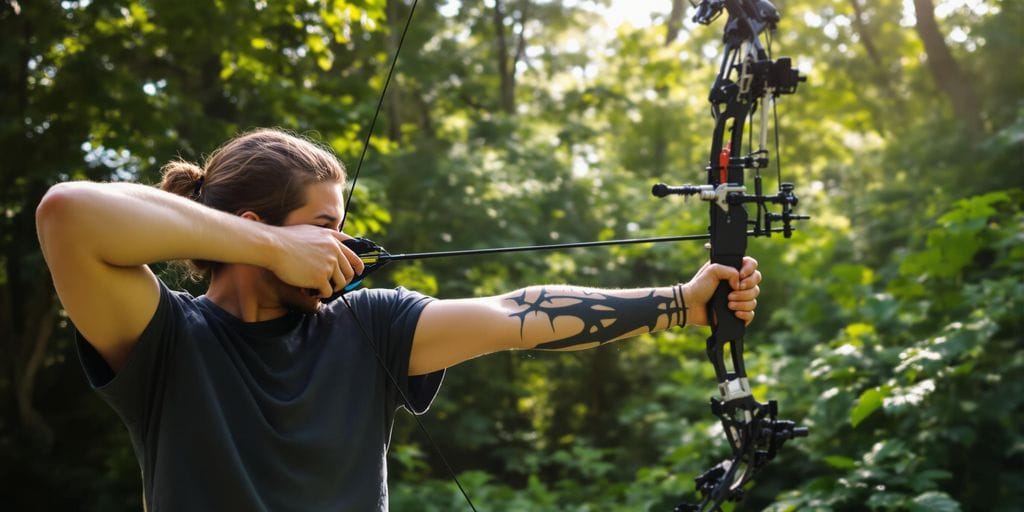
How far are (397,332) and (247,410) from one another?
0.27m

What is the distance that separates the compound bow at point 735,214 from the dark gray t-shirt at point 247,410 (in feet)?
0.63

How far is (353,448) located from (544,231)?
5692 millimetres

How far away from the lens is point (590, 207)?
297 inches

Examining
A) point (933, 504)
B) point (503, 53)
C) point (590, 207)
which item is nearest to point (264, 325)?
point (933, 504)

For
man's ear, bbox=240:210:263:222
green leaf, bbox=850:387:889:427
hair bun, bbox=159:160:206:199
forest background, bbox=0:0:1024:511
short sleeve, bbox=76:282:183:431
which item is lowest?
short sleeve, bbox=76:282:183:431

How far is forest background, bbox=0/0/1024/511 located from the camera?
3562 mm

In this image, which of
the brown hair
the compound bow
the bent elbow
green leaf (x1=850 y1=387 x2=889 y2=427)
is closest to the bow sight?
the compound bow

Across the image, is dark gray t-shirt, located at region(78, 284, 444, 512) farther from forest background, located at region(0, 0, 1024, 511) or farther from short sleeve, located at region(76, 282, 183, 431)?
forest background, located at region(0, 0, 1024, 511)

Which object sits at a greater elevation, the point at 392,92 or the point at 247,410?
the point at 392,92

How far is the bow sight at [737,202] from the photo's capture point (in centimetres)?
165

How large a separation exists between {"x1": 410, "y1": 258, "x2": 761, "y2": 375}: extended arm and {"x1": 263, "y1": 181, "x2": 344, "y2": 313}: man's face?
7.3 inches

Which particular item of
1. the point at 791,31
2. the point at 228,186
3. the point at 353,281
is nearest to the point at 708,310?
the point at 353,281

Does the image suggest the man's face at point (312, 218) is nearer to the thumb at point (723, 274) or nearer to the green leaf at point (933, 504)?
the thumb at point (723, 274)

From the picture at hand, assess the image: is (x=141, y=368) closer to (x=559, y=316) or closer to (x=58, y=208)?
(x=58, y=208)
